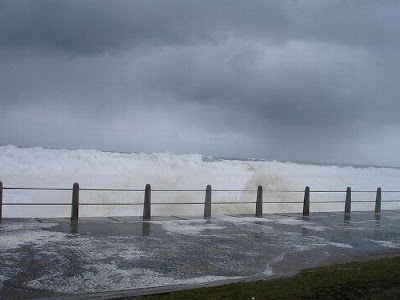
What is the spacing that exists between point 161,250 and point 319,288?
488 cm

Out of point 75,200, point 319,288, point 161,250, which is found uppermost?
point 75,200

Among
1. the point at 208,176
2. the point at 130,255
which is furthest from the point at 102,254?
the point at 208,176

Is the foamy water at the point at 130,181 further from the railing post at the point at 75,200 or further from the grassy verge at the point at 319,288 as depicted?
the grassy verge at the point at 319,288

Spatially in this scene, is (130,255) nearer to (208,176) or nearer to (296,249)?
(296,249)

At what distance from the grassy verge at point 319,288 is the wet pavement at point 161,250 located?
0.97m

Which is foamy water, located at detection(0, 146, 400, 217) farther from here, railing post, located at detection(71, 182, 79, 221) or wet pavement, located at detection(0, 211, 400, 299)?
railing post, located at detection(71, 182, 79, 221)

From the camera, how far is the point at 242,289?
291 inches

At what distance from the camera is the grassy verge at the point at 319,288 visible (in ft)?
22.4

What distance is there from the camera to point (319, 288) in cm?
725

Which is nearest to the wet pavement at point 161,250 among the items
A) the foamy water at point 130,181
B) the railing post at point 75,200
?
the railing post at point 75,200

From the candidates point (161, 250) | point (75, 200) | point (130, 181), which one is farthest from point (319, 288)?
point (130, 181)

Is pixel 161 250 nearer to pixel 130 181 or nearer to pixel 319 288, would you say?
pixel 319 288

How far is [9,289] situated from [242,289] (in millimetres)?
3779

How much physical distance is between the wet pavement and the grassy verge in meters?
0.97
